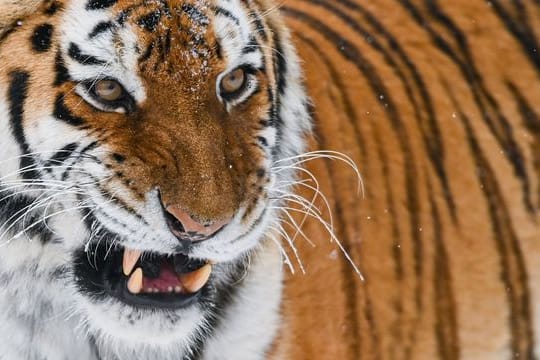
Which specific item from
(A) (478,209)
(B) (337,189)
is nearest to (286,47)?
(B) (337,189)

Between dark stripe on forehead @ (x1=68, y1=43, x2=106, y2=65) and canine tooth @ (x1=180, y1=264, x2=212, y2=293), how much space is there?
0.46m

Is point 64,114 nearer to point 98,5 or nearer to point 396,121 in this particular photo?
point 98,5

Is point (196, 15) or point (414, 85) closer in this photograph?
point (196, 15)

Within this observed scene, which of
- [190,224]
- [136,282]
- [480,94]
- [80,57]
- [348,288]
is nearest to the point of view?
[190,224]

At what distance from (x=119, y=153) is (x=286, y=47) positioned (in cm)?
58

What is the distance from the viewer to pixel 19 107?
2074mm

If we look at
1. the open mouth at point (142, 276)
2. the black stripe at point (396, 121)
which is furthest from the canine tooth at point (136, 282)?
the black stripe at point (396, 121)

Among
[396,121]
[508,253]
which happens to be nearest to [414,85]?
[396,121]

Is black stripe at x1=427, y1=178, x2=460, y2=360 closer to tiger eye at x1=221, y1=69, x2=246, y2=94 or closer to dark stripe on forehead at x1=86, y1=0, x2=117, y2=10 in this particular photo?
tiger eye at x1=221, y1=69, x2=246, y2=94

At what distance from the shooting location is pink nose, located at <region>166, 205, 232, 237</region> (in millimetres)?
1916

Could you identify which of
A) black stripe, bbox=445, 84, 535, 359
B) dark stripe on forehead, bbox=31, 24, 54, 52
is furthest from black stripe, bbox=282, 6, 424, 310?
dark stripe on forehead, bbox=31, 24, 54, 52

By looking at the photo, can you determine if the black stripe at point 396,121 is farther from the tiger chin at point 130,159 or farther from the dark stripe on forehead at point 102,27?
the dark stripe on forehead at point 102,27

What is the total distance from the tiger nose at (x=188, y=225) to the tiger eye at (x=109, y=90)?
24cm

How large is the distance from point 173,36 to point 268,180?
1.10 feet
